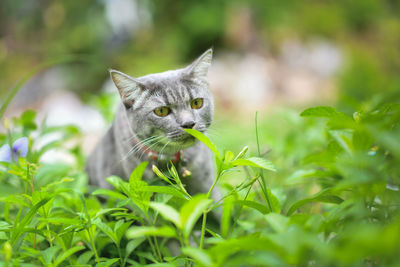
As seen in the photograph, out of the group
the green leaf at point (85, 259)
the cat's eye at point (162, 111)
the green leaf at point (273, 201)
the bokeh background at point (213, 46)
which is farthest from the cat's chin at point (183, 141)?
the bokeh background at point (213, 46)

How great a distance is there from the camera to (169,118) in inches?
53.3

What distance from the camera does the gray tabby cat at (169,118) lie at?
4.39 ft

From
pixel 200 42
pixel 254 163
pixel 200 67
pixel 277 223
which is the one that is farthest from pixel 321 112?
pixel 200 42

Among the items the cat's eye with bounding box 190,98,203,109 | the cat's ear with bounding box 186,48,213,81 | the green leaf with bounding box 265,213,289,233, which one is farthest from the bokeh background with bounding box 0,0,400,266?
the green leaf with bounding box 265,213,289,233

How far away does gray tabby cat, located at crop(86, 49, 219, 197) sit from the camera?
52.6 inches

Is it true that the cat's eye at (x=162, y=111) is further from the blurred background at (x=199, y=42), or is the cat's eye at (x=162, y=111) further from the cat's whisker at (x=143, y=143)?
the blurred background at (x=199, y=42)

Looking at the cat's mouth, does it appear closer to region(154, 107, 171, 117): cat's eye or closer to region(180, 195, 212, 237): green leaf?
region(154, 107, 171, 117): cat's eye

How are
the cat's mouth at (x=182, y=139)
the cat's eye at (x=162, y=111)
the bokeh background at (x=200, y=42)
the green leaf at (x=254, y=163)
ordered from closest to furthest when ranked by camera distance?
1. the green leaf at (x=254, y=163)
2. the cat's mouth at (x=182, y=139)
3. the cat's eye at (x=162, y=111)
4. the bokeh background at (x=200, y=42)

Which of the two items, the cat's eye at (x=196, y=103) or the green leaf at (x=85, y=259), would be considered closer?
the green leaf at (x=85, y=259)

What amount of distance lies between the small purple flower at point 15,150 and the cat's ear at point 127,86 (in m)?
0.47

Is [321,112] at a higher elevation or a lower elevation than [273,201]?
higher

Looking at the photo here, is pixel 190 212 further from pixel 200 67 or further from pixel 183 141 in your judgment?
pixel 200 67

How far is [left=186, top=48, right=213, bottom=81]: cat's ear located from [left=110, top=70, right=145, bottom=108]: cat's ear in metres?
0.24

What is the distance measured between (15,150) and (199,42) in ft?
Result: 21.1
